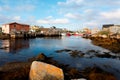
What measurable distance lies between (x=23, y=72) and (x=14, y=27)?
89823 millimetres

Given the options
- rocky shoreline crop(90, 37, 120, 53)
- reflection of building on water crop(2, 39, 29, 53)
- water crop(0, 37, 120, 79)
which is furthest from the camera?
rocky shoreline crop(90, 37, 120, 53)

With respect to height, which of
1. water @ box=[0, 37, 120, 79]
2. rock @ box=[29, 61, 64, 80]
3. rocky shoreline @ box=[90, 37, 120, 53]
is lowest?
water @ box=[0, 37, 120, 79]

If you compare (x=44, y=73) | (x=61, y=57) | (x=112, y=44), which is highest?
(x=44, y=73)

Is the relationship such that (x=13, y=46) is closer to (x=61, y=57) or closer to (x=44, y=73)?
(x=61, y=57)

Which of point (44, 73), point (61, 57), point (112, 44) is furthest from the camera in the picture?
point (112, 44)

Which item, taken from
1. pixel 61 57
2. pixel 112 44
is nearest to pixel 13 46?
pixel 61 57

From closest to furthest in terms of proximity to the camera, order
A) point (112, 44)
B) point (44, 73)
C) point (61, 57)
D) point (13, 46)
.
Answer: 1. point (44, 73)
2. point (61, 57)
3. point (13, 46)
4. point (112, 44)

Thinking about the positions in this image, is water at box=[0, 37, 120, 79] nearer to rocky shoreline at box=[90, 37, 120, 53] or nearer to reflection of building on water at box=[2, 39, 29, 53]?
reflection of building on water at box=[2, 39, 29, 53]

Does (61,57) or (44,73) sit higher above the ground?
(44,73)

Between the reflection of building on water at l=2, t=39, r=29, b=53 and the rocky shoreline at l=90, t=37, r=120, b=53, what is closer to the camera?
the reflection of building on water at l=2, t=39, r=29, b=53

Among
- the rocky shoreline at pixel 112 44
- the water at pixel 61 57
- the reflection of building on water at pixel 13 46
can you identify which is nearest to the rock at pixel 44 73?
the water at pixel 61 57

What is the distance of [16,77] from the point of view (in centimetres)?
1398

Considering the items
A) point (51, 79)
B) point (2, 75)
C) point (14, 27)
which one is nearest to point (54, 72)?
point (51, 79)

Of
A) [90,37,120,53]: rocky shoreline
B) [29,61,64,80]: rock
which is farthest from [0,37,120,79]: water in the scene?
[29,61,64,80]: rock
